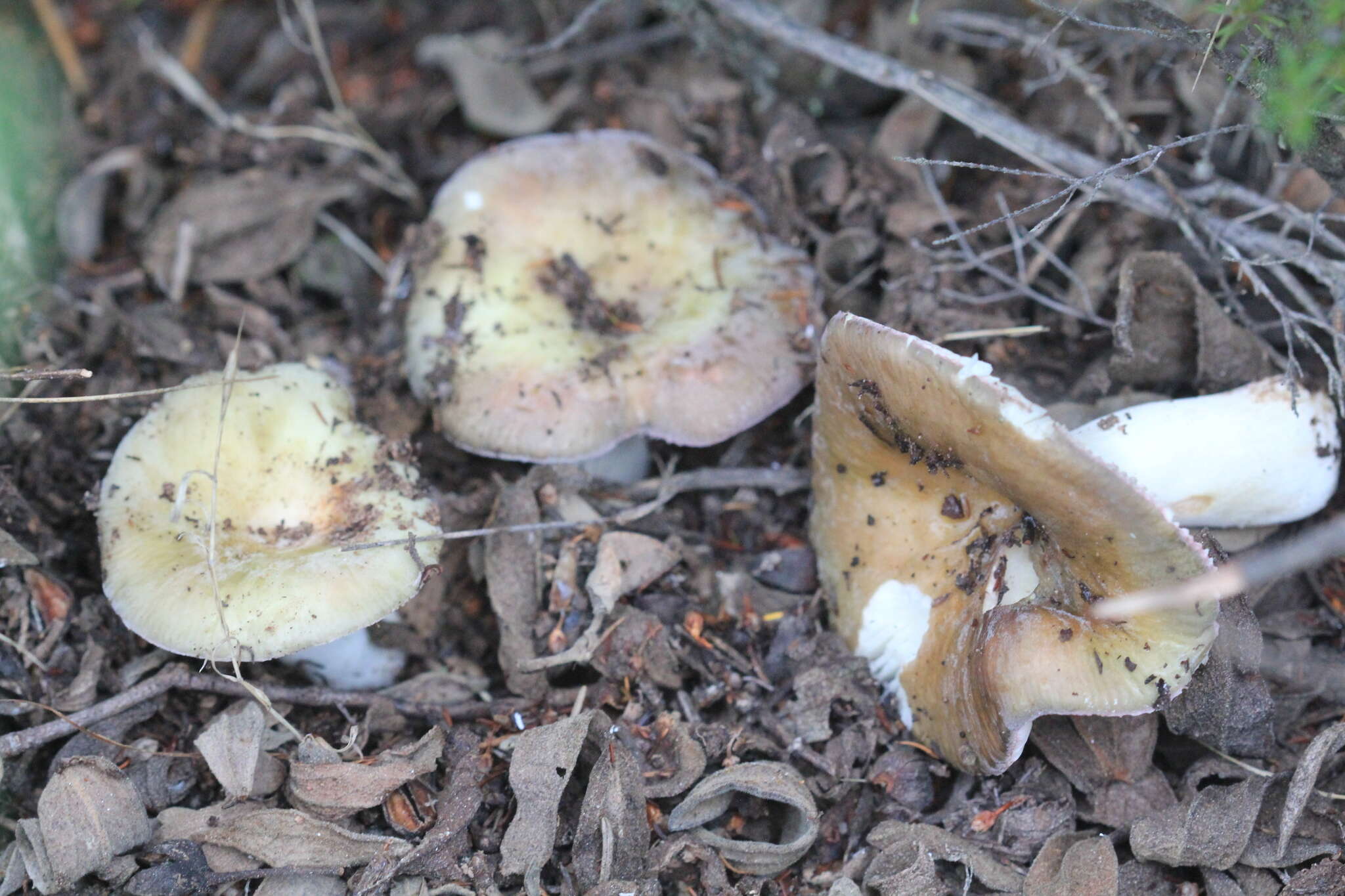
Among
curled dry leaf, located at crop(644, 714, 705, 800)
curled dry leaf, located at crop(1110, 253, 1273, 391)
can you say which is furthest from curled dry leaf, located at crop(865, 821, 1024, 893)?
curled dry leaf, located at crop(1110, 253, 1273, 391)

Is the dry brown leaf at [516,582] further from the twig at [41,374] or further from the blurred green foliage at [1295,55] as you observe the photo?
the blurred green foliage at [1295,55]

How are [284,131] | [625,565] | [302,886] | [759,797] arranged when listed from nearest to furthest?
1. [302,886]
2. [759,797]
3. [625,565]
4. [284,131]

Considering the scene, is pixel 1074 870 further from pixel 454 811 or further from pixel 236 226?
pixel 236 226

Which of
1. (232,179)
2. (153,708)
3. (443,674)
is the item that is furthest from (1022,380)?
(232,179)

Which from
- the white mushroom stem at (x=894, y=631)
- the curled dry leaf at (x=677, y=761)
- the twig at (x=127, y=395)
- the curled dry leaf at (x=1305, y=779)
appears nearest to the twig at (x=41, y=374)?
the twig at (x=127, y=395)

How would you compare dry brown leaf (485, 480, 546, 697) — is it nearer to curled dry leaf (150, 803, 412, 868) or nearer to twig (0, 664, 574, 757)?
twig (0, 664, 574, 757)

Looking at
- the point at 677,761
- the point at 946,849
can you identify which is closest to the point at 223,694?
the point at 677,761
